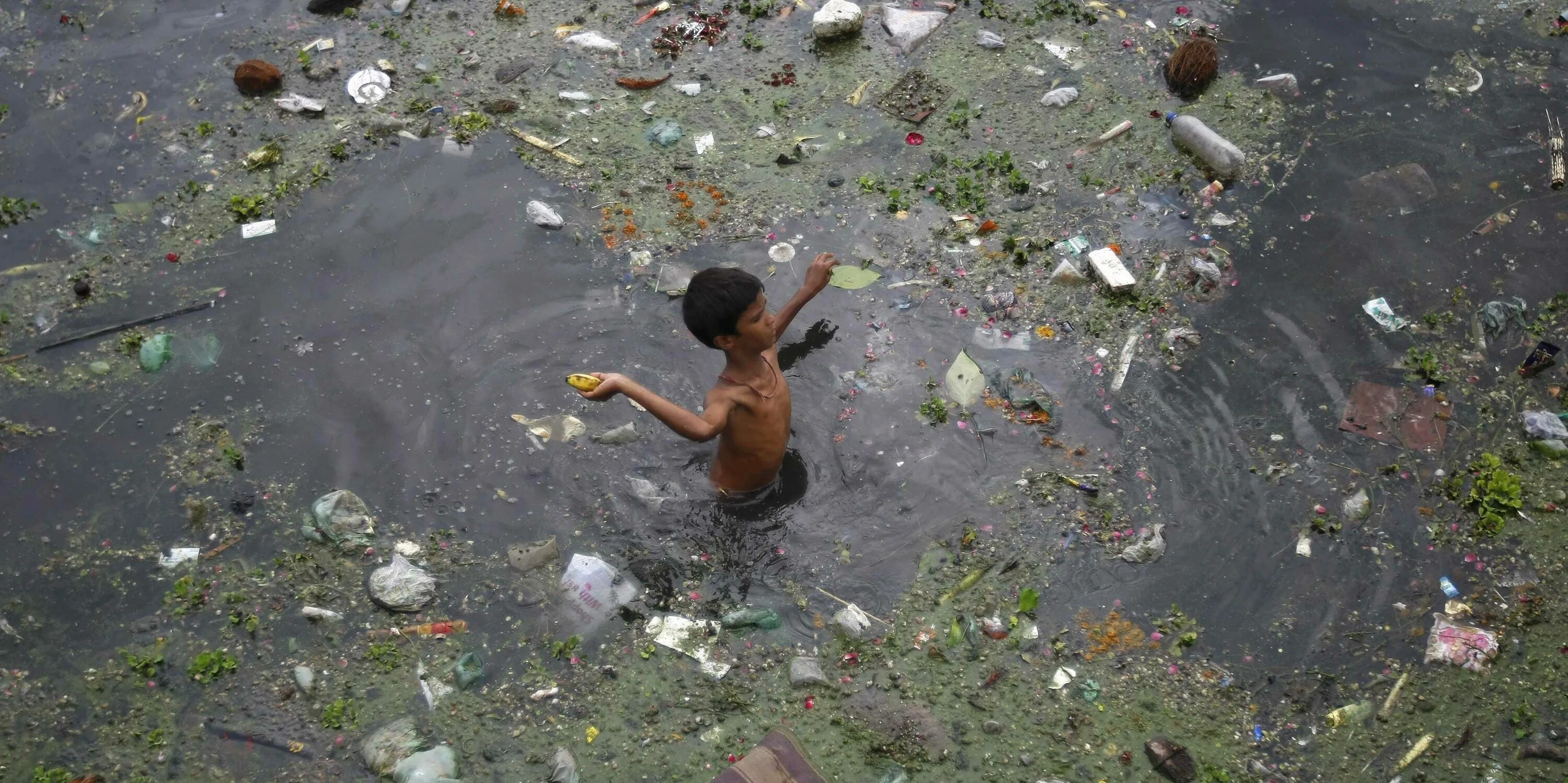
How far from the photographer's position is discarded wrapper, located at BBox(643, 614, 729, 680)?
3.51m

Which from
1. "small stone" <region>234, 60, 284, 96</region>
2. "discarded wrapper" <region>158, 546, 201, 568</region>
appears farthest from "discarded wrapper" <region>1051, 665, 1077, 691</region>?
"small stone" <region>234, 60, 284, 96</region>

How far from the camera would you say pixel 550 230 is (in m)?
4.86

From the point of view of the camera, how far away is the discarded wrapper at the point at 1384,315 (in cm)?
437

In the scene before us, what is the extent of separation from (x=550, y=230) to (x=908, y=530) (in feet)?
7.48

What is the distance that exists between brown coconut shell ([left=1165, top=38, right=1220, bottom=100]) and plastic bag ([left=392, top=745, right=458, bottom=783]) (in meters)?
4.61

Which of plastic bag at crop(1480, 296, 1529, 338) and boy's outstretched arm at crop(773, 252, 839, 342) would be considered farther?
plastic bag at crop(1480, 296, 1529, 338)

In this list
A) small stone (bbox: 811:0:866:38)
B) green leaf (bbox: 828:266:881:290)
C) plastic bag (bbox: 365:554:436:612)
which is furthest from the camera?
small stone (bbox: 811:0:866:38)

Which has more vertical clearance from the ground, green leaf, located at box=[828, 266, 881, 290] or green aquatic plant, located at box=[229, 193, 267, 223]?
green aquatic plant, located at box=[229, 193, 267, 223]

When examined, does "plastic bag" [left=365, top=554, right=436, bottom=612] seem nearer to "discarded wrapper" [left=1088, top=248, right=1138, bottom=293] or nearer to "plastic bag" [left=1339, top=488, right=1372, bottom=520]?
"discarded wrapper" [left=1088, top=248, right=1138, bottom=293]

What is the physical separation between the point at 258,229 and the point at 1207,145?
4590 mm

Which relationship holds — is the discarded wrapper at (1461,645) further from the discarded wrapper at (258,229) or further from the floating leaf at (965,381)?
the discarded wrapper at (258,229)

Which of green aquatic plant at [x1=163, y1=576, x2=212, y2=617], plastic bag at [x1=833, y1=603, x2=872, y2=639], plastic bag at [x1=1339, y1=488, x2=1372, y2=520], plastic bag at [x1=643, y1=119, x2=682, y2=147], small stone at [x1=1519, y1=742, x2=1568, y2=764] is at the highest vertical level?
plastic bag at [x1=643, y1=119, x2=682, y2=147]

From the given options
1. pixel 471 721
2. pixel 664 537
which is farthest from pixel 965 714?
pixel 471 721

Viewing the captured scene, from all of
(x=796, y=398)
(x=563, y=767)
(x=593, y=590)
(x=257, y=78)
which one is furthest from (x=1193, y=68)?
(x=257, y=78)
